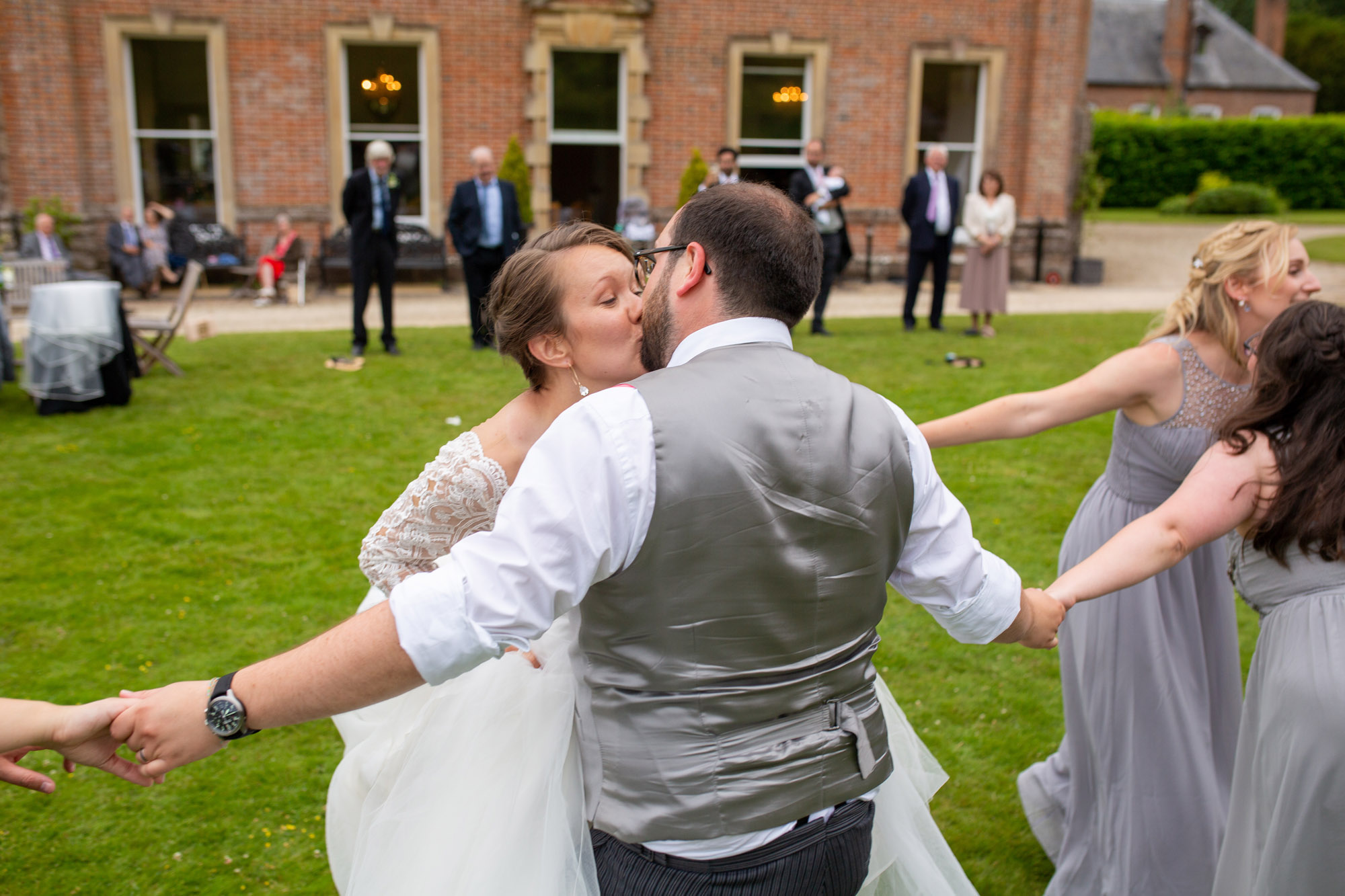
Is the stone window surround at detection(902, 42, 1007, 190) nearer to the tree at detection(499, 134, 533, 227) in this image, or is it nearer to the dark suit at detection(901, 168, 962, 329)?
the dark suit at detection(901, 168, 962, 329)

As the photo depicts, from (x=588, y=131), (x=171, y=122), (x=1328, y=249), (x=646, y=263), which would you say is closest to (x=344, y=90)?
(x=171, y=122)

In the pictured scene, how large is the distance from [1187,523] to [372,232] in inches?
394

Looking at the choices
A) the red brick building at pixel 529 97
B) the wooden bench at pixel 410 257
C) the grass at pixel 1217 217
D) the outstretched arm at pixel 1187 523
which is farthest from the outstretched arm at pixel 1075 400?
the grass at pixel 1217 217

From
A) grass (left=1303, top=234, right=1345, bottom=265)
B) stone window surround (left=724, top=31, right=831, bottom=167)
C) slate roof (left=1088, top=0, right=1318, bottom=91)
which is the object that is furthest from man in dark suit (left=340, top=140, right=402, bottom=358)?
slate roof (left=1088, top=0, right=1318, bottom=91)

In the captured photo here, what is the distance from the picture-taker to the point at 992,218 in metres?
13.1

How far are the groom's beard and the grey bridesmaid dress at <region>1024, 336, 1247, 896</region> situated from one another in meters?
1.87

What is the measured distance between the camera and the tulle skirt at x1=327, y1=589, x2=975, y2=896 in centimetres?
188

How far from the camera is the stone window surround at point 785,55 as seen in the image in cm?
1755

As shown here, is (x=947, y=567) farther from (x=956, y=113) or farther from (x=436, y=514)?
(x=956, y=113)

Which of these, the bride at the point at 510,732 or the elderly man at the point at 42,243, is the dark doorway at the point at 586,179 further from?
the bride at the point at 510,732

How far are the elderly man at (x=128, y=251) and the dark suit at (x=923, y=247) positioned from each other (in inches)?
437

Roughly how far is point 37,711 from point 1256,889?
2.55 m

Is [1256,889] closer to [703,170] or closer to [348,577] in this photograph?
[348,577]

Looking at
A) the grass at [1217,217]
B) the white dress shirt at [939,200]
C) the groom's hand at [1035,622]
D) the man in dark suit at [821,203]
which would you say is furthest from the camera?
the grass at [1217,217]
